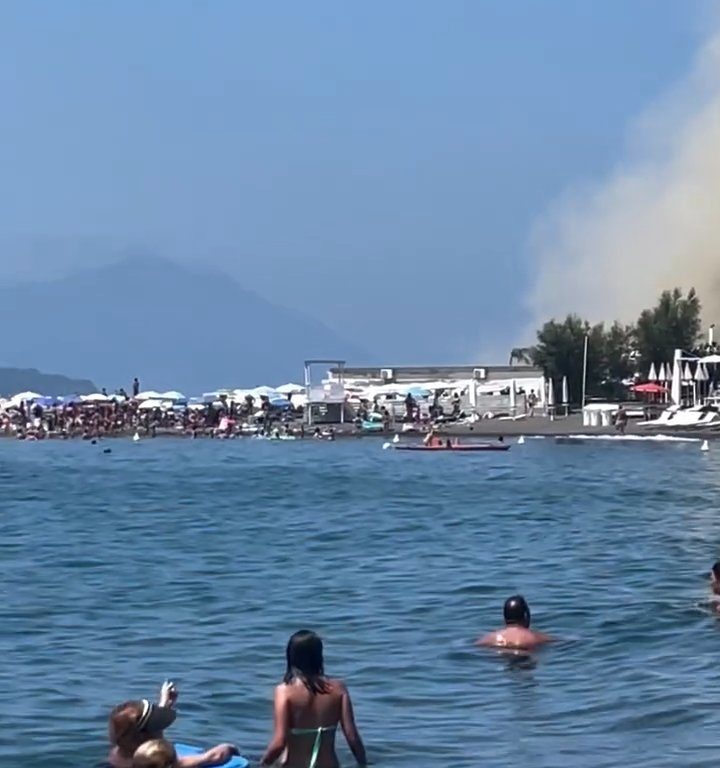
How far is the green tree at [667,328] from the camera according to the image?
10306 centimetres

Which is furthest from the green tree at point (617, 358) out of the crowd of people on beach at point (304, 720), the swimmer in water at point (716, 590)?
the crowd of people on beach at point (304, 720)

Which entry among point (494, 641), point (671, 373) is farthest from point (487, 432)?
point (494, 641)

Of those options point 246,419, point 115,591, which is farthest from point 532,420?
point 115,591

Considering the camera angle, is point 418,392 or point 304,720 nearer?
point 304,720

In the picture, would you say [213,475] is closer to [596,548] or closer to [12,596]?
[596,548]

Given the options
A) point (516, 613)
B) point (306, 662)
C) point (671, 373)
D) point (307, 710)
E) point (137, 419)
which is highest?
point (671, 373)

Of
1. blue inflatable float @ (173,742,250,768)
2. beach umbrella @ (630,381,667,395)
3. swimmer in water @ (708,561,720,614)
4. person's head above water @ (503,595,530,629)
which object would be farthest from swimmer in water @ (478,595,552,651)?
beach umbrella @ (630,381,667,395)

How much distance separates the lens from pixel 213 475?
206 feet

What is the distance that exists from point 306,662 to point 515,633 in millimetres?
7715

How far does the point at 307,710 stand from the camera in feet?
37.2

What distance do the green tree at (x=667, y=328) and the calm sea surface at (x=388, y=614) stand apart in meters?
51.5

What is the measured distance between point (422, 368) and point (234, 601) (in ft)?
337

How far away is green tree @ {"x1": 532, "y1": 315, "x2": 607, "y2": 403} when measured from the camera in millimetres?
103062

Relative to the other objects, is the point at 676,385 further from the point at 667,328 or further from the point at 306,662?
the point at 306,662
